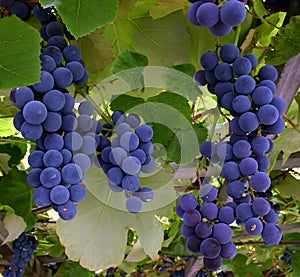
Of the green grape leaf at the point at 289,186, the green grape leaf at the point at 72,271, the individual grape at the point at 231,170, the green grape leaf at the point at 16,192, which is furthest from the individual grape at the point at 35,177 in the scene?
the green grape leaf at the point at 72,271

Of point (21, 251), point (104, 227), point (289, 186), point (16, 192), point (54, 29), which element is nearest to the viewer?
point (54, 29)

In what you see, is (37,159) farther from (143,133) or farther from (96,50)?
(96,50)

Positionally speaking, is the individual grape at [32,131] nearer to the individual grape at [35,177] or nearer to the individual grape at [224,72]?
the individual grape at [35,177]

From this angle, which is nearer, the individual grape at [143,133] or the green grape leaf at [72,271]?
the individual grape at [143,133]

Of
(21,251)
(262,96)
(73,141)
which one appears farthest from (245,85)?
(21,251)

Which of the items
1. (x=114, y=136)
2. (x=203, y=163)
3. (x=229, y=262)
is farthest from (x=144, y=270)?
(x=114, y=136)

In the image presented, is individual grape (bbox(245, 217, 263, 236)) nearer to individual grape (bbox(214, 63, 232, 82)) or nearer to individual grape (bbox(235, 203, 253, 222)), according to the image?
individual grape (bbox(235, 203, 253, 222))
